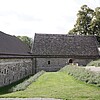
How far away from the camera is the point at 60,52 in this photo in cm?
4544

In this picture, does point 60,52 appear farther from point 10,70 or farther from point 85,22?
point 10,70

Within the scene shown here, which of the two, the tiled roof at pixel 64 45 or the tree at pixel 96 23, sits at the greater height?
the tree at pixel 96 23

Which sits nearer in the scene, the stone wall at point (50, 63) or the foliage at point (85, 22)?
the stone wall at point (50, 63)

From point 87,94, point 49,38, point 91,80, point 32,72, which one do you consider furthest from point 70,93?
point 49,38

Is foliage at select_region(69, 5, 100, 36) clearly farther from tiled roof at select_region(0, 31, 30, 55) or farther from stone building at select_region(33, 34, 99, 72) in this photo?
tiled roof at select_region(0, 31, 30, 55)

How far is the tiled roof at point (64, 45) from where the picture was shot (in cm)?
4559

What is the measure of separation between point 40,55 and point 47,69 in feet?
9.08

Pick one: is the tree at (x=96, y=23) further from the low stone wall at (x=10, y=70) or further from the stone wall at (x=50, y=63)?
the low stone wall at (x=10, y=70)

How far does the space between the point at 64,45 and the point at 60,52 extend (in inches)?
82.2

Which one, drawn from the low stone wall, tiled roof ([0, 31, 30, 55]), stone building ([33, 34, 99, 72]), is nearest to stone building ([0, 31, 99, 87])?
stone building ([33, 34, 99, 72])

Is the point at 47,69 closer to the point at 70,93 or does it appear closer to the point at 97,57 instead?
the point at 97,57

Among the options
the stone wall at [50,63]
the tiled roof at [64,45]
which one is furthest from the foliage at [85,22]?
the stone wall at [50,63]

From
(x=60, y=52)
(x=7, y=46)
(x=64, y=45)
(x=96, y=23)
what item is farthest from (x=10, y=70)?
(x=96, y=23)

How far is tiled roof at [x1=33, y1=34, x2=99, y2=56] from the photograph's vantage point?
45594mm
